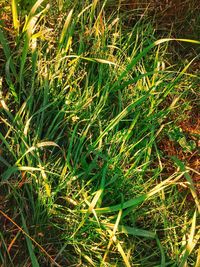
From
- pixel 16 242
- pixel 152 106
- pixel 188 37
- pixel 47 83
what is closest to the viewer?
pixel 16 242

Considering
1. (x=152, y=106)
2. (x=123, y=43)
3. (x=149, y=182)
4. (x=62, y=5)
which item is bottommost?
(x=149, y=182)

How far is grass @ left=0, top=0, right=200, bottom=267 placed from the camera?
1892mm

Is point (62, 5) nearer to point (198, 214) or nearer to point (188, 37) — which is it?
point (188, 37)

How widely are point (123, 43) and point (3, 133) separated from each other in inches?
27.7

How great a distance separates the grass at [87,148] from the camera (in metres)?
1.89

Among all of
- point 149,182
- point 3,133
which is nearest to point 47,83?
point 3,133

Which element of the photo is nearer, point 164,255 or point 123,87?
point 164,255

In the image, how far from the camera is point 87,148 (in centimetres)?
202

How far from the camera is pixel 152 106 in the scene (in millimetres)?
2156

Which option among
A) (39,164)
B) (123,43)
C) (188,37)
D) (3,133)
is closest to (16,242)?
(39,164)

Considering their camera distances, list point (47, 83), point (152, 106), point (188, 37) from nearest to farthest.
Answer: point (47, 83), point (152, 106), point (188, 37)

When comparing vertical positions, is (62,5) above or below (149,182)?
above

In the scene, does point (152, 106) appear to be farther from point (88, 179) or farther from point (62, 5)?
point (62, 5)

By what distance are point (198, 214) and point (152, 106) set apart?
516 millimetres
